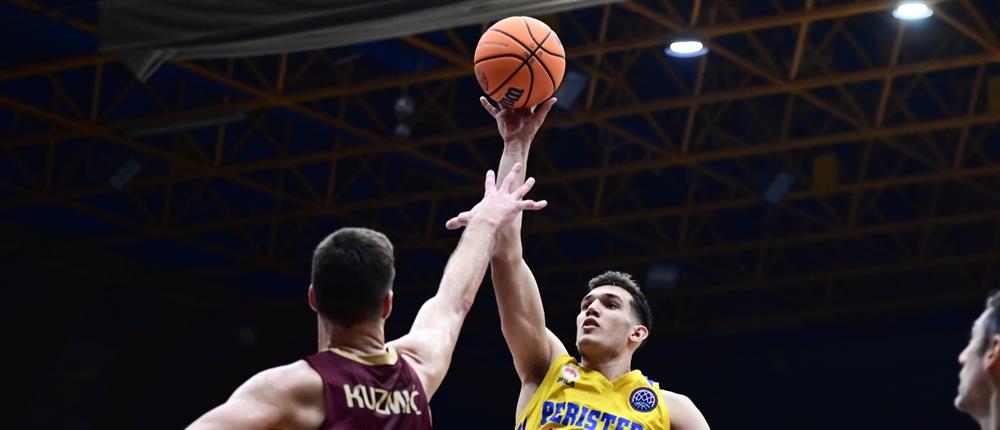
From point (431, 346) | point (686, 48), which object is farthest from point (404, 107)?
point (431, 346)

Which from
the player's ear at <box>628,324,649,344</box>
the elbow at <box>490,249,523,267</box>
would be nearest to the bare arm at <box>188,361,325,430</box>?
the elbow at <box>490,249,523,267</box>

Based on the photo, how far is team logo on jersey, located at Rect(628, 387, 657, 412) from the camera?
6.75 m

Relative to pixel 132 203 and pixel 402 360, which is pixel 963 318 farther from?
pixel 402 360

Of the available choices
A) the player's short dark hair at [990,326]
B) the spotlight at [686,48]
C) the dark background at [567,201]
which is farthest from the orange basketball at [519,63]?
the spotlight at [686,48]

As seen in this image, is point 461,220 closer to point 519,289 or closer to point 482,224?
point 482,224

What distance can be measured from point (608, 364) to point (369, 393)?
3189mm

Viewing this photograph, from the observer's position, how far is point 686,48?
17.1 m

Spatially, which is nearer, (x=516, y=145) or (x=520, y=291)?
(x=516, y=145)

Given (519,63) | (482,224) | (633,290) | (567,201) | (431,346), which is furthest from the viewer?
(567,201)

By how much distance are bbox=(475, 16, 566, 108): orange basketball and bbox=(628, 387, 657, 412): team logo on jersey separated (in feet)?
5.02

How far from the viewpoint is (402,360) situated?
160 inches

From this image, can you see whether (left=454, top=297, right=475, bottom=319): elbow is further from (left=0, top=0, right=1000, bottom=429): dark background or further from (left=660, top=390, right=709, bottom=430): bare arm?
(left=0, top=0, right=1000, bottom=429): dark background

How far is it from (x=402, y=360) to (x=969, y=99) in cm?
1699

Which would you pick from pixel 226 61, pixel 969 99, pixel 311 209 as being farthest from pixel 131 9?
pixel 969 99
